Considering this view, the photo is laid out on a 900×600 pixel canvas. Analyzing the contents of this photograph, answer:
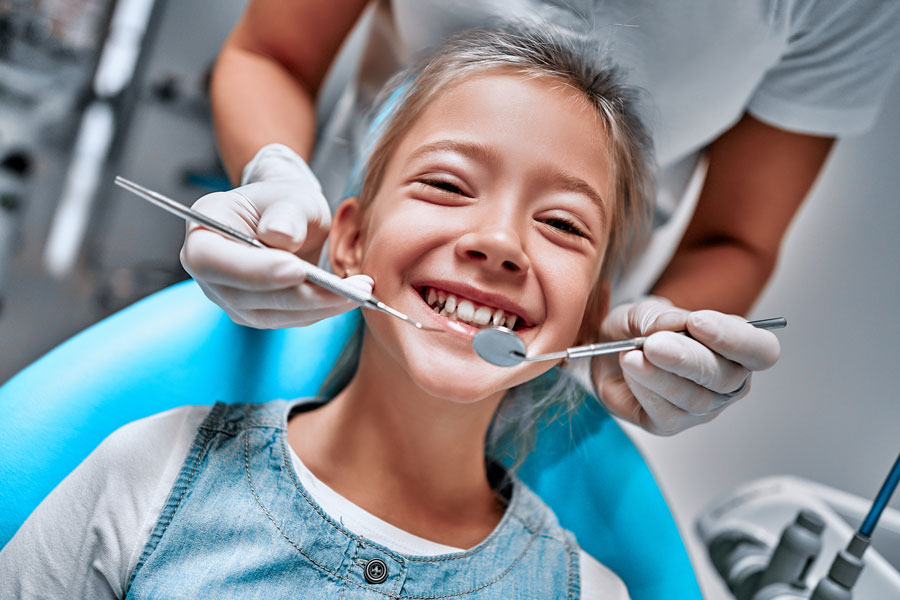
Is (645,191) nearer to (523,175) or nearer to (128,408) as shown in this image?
(523,175)

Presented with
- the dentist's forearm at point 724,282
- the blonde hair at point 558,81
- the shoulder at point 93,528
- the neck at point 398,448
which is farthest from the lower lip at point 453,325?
the dentist's forearm at point 724,282

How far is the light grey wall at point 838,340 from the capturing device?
2.92 feet

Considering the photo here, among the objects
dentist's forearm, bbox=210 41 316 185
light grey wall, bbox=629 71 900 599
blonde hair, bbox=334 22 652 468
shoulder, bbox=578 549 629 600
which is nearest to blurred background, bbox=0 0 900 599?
light grey wall, bbox=629 71 900 599

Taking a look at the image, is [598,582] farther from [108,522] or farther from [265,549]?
[108,522]

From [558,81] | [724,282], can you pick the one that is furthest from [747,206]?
[558,81]

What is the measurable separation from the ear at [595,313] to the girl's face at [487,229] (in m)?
0.11

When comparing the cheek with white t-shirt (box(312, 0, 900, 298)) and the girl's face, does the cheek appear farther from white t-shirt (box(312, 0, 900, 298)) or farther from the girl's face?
white t-shirt (box(312, 0, 900, 298))

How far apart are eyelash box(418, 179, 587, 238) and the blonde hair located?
3.9 inches

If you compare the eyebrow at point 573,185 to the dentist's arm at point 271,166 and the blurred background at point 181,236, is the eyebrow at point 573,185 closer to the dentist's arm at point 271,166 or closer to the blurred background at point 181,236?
the dentist's arm at point 271,166

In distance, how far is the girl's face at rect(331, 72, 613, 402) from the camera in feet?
2.21

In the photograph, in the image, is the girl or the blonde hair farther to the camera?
the blonde hair

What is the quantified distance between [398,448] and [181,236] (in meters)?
0.41

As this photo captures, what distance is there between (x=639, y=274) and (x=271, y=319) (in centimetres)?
62

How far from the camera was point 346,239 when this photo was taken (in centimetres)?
82
